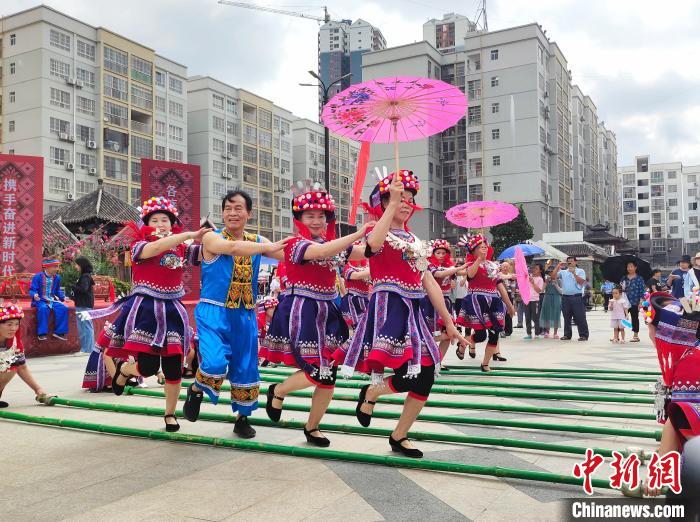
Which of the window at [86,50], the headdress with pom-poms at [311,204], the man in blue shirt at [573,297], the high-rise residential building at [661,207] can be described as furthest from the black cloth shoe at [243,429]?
the high-rise residential building at [661,207]

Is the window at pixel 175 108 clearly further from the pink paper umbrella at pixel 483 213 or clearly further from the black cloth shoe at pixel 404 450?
the black cloth shoe at pixel 404 450

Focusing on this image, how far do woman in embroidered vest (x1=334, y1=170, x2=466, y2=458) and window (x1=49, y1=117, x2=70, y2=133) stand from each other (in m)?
42.9

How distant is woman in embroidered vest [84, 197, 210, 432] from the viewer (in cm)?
514

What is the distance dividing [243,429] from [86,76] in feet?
148

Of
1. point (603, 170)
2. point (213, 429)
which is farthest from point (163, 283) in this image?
point (603, 170)

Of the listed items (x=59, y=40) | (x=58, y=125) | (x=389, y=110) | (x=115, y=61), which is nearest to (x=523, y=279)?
(x=389, y=110)

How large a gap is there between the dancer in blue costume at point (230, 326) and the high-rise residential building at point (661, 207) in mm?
100628

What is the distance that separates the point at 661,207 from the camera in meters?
101

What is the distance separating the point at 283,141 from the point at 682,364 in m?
63.9

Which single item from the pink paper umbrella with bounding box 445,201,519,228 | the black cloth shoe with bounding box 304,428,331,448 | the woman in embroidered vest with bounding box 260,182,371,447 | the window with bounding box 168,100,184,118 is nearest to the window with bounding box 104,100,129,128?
the window with bounding box 168,100,184,118

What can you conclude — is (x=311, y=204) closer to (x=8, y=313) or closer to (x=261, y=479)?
(x=261, y=479)

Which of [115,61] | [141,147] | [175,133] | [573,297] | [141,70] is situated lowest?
[573,297]

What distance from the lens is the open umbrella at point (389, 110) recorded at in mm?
5504

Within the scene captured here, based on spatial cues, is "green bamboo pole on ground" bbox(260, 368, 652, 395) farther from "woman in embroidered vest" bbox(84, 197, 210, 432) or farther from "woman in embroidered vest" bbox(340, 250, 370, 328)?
"woman in embroidered vest" bbox(84, 197, 210, 432)
